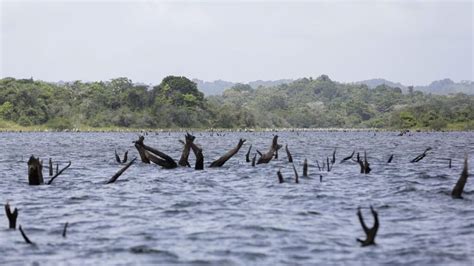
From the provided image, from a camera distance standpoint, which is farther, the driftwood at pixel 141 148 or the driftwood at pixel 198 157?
the driftwood at pixel 141 148

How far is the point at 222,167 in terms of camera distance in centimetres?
5078

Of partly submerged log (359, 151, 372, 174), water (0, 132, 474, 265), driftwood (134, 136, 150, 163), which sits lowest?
water (0, 132, 474, 265)

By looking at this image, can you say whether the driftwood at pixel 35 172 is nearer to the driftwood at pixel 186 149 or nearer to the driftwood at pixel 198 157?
the driftwood at pixel 186 149

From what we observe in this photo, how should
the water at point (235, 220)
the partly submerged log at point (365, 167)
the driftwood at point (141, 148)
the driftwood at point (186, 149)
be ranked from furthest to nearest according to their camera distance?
the partly submerged log at point (365, 167), the driftwood at point (141, 148), the driftwood at point (186, 149), the water at point (235, 220)

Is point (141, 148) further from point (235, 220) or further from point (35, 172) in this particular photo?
point (235, 220)

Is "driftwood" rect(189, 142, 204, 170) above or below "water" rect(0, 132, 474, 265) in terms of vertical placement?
above

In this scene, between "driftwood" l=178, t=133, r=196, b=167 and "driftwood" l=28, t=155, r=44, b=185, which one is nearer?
"driftwood" l=28, t=155, r=44, b=185

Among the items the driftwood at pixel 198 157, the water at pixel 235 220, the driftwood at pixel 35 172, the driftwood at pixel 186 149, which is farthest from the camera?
the driftwood at pixel 198 157

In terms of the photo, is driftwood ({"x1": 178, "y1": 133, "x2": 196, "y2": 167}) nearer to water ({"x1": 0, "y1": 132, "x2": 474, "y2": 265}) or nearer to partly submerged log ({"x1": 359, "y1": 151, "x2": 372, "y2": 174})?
water ({"x1": 0, "y1": 132, "x2": 474, "y2": 265})

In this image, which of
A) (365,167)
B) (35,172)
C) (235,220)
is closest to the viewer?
Result: (235,220)

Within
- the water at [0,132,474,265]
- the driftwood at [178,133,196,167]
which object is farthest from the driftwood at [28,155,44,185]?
the driftwood at [178,133,196,167]

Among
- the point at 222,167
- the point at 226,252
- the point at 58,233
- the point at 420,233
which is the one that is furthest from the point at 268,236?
the point at 222,167

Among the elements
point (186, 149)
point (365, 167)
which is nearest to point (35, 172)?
point (186, 149)

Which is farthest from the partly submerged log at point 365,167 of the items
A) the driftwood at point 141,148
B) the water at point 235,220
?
the driftwood at point 141,148
